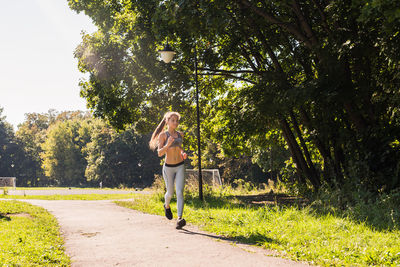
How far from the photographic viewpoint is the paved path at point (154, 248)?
432 centimetres

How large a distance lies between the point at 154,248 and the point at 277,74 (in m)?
7.43

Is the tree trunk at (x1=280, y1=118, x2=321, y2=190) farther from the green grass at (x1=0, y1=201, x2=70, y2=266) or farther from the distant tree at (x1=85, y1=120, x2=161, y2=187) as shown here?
the distant tree at (x1=85, y1=120, x2=161, y2=187)

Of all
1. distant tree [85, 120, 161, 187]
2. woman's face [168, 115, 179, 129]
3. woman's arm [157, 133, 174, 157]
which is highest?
distant tree [85, 120, 161, 187]

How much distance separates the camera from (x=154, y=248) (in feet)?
16.6

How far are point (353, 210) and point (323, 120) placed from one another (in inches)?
151

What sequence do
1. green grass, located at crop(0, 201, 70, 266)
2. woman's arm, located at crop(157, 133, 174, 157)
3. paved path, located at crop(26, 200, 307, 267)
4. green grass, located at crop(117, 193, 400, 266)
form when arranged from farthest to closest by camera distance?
woman's arm, located at crop(157, 133, 174, 157) → green grass, located at crop(0, 201, 70, 266) → paved path, located at crop(26, 200, 307, 267) → green grass, located at crop(117, 193, 400, 266)

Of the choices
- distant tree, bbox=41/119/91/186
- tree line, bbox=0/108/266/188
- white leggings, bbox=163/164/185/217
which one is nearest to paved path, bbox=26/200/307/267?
white leggings, bbox=163/164/185/217

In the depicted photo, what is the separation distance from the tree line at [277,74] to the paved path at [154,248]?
445 cm

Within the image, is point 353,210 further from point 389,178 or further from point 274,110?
point 274,110

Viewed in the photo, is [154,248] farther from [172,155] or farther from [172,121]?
[172,121]

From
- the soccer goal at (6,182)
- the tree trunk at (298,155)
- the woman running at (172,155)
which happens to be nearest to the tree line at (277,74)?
the tree trunk at (298,155)

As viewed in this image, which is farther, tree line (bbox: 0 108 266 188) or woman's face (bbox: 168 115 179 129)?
tree line (bbox: 0 108 266 188)

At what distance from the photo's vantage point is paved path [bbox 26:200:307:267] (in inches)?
170

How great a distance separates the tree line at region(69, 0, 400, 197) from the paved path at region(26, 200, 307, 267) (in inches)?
175
